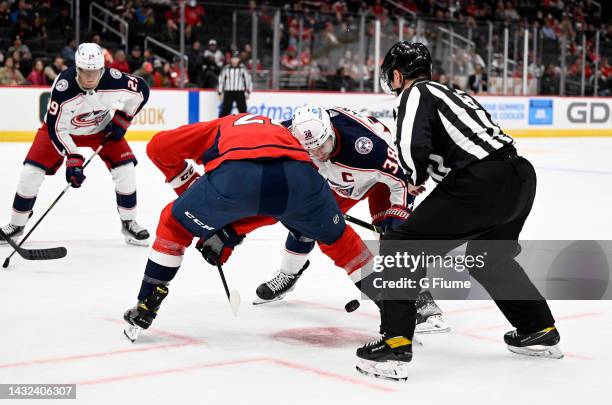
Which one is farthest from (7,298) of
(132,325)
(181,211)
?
(181,211)

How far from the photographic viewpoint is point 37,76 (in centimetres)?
1305

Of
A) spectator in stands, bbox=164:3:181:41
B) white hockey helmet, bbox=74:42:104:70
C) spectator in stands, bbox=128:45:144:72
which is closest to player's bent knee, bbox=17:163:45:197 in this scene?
white hockey helmet, bbox=74:42:104:70

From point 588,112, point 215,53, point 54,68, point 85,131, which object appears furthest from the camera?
point 588,112

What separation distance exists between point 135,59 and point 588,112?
8170 mm

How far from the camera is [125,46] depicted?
50.6 feet

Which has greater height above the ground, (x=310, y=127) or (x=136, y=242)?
(x=310, y=127)

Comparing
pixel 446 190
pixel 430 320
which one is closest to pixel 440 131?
pixel 446 190

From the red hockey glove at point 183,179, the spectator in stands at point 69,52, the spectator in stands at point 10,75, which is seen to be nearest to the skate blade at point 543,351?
the red hockey glove at point 183,179

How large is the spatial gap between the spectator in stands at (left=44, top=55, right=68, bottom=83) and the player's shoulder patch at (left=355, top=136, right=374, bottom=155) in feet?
32.5

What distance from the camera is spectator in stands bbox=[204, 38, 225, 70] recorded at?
1518 centimetres

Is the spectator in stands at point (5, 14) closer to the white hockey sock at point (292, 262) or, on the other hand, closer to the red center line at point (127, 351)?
the white hockey sock at point (292, 262)

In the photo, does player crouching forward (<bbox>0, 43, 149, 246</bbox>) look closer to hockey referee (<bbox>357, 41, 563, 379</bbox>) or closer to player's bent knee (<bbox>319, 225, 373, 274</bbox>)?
player's bent knee (<bbox>319, 225, 373, 274</bbox>)

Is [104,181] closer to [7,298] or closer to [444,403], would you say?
[7,298]

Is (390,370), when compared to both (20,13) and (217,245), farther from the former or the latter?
(20,13)
